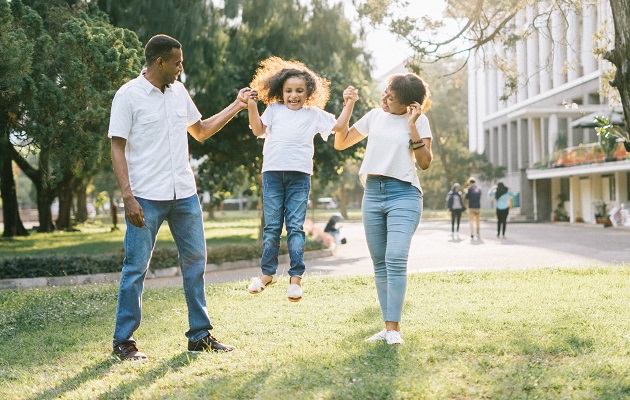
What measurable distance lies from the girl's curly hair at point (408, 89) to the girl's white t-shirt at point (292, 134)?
0.57m

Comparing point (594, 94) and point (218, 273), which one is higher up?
point (594, 94)

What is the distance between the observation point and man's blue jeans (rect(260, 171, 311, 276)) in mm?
5742

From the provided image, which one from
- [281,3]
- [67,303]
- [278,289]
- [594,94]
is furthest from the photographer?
[594,94]

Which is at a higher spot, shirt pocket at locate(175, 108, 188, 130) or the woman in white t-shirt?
A: shirt pocket at locate(175, 108, 188, 130)

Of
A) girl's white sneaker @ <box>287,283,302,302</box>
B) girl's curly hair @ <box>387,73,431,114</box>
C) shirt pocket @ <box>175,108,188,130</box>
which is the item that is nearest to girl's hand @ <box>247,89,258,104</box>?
shirt pocket @ <box>175,108,188,130</box>

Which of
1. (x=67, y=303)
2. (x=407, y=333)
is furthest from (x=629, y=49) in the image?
(x=67, y=303)

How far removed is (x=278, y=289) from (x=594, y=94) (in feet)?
119

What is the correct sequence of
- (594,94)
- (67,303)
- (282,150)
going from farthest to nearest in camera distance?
(594,94) < (67,303) < (282,150)

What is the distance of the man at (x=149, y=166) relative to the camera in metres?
5.11

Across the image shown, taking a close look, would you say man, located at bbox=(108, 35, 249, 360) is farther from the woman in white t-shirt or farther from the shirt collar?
the woman in white t-shirt

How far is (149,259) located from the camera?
205 inches

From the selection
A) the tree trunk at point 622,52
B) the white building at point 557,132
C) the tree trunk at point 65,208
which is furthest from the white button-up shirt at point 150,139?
the tree trunk at point 65,208

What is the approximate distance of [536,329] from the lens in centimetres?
611

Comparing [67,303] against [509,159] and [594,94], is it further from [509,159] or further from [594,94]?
[509,159]
